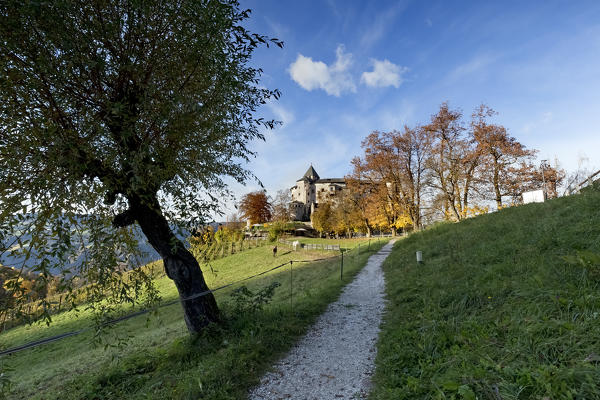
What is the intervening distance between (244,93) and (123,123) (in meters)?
2.63

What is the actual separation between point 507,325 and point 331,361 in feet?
9.35

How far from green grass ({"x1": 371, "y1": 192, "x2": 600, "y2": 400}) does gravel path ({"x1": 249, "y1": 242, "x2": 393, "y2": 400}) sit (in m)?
0.32

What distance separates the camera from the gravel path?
13.0 feet

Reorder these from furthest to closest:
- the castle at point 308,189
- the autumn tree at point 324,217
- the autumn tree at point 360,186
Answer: the castle at point 308,189
the autumn tree at point 324,217
the autumn tree at point 360,186

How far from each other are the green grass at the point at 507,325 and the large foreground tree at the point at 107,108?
4294 mm

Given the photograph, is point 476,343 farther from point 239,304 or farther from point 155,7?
point 155,7

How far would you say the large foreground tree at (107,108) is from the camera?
352 cm

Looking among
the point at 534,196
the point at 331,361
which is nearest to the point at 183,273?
the point at 331,361

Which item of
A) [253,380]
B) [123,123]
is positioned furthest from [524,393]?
[123,123]

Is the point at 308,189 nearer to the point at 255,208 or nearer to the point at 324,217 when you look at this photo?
the point at 255,208

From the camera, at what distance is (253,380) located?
13.9 feet

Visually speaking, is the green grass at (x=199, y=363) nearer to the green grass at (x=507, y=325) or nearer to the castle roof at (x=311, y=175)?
the green grass at (x=507, y=325)

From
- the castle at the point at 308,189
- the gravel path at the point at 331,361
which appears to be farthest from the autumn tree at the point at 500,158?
the castle at the point at 308,189

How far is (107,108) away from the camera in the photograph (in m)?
4.05
